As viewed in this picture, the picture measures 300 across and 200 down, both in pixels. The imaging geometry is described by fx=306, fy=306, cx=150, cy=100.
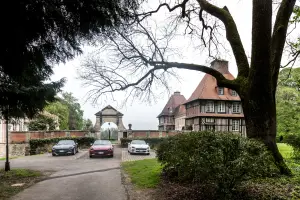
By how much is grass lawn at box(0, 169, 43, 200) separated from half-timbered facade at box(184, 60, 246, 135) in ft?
114

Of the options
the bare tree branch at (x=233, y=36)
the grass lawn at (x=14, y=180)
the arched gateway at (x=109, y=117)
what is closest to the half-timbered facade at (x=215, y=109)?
the arched gateway at (x=109, y=117)

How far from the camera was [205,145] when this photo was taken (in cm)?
761

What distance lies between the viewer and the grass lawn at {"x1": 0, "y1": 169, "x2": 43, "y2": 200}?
11039mm

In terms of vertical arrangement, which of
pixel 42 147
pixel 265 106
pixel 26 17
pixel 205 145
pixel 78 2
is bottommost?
pixel 42 147

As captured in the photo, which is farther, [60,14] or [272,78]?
[272,78]

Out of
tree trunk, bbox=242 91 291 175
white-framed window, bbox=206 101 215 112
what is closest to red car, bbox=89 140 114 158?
tree trunk, bbox=242 91 291 175

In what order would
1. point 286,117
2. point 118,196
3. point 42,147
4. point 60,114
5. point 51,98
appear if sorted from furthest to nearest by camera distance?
point 60,114 < point 42,147 < point 286,117 < point 51,98 < point 118,196

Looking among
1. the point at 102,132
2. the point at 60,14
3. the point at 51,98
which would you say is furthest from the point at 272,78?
the point at 102,132

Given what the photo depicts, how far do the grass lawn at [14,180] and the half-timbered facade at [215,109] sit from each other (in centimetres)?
3487

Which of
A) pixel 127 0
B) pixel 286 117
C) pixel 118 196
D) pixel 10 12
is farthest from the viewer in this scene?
pixel 286 117

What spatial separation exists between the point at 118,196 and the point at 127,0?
7480mm

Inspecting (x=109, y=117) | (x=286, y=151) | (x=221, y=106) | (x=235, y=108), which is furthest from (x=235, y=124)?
(x=286, y=151)

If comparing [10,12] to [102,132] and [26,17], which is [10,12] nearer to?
[26,17]

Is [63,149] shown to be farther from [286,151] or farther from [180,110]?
[180,110]
